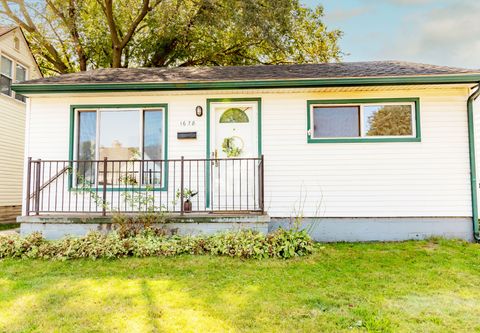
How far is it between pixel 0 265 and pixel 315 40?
14.2 m

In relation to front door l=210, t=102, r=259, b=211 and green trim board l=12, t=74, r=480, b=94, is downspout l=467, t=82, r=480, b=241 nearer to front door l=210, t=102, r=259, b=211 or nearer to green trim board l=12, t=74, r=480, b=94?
green trim board l=12, t=74, r=480, b=94

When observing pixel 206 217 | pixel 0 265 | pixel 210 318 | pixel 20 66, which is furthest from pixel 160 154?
pixel 20 66

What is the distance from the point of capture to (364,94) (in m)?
6.17

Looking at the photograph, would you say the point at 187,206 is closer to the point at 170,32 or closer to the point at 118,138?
the point at 118,138

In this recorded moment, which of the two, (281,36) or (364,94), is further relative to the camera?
(281,36)

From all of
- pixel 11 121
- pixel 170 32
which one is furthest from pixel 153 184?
pixel 170 32

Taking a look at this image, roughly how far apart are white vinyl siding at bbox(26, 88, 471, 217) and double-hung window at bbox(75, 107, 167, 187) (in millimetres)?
596

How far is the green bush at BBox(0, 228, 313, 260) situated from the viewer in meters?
4.87

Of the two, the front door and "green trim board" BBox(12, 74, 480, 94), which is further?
the front door

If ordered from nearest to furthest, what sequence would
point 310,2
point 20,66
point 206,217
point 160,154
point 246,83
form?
point 206,217 → point 246,83 → point 160,154 → point 20,66 → point 310,2

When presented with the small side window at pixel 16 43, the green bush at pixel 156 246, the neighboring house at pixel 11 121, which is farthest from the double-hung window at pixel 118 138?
the small side window at pixel 16 43

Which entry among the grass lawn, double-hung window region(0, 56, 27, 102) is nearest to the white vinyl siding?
the grass lawn

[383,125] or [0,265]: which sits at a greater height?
[383,125]

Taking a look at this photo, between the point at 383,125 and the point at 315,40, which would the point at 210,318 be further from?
the point at 315,40
